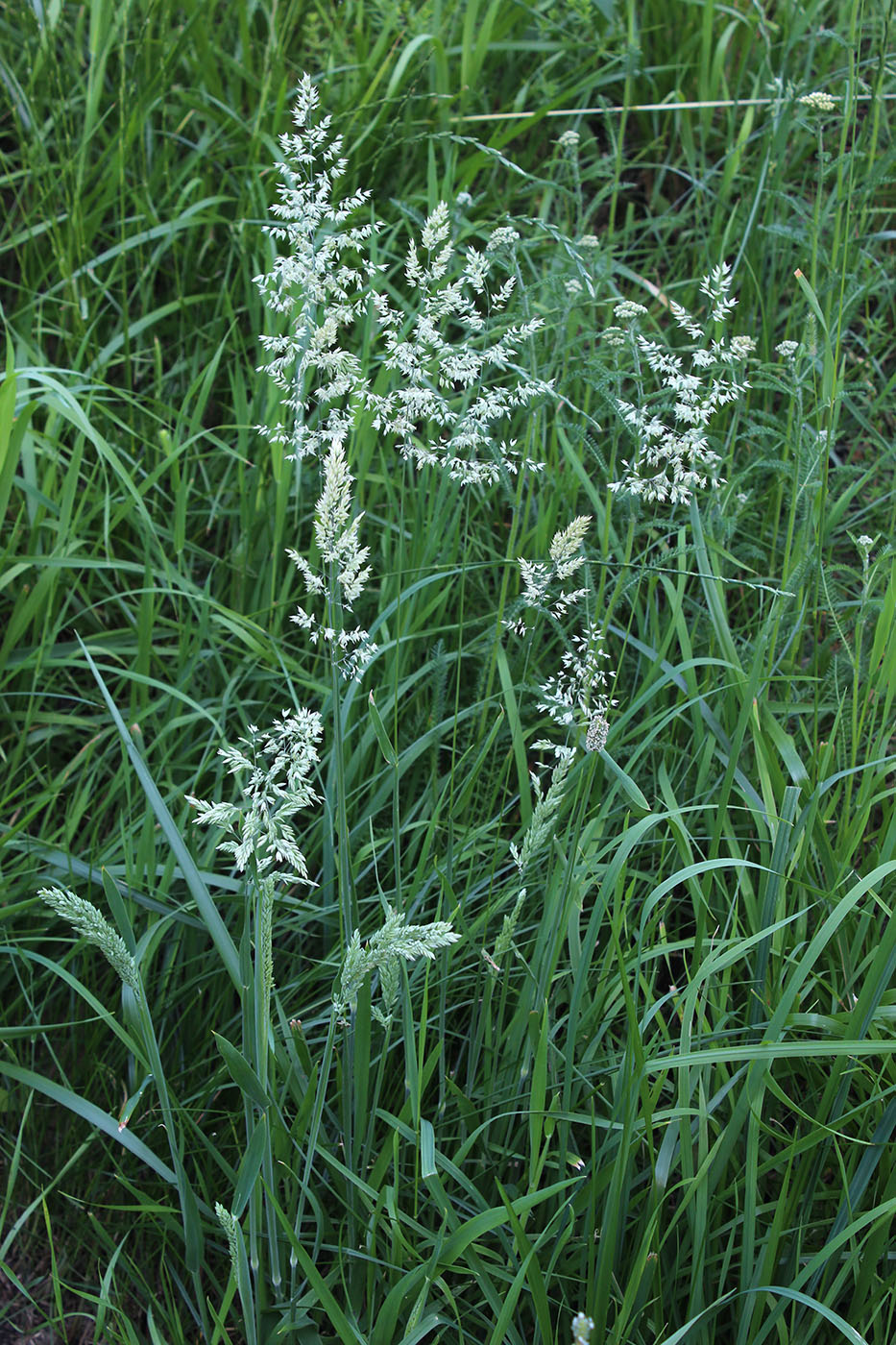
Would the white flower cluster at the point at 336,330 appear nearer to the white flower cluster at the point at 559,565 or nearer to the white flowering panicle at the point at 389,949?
the white flower cluster at the point at 559,565

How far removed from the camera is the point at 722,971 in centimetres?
172

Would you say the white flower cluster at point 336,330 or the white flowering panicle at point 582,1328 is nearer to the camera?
the white flowering panicle at point 582,1328

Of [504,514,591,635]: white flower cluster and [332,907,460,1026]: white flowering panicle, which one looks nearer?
[332,907,460,1026]: white flowering panicle

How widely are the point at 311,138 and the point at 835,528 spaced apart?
4.66ft

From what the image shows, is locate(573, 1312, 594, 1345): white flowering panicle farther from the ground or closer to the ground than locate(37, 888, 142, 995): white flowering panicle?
closer to the ground

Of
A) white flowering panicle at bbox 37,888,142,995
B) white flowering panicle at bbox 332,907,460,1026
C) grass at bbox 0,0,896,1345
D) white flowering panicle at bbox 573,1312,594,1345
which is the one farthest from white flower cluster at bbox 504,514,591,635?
white flowering panicle at bbox 573,1312,594,1345

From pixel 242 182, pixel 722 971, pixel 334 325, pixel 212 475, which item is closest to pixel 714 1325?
pixel 722 971

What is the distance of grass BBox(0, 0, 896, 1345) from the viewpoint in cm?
146

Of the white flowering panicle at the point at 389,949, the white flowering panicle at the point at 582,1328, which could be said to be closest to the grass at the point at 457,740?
the white flowering panicle at the point at 389,949

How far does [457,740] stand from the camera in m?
2.06

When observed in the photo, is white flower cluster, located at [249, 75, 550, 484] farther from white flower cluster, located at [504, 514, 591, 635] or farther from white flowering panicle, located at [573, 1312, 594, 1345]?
white flowering panicle, located at [573, 1312, 594, 1345]

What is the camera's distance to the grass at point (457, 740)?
4.81 ft

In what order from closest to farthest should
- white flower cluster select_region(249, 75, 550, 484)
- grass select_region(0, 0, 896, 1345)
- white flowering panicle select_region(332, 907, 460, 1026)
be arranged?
white flowering panicle select_region(332, 907, 460, 1026) < white flower cluster select_region(249, 75, 550, 484) < grass select_region(0, 0, 896, 1345)

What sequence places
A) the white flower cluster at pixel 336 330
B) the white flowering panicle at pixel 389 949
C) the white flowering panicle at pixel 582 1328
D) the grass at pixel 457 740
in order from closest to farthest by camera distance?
1. the white flowering panicle at pixel 582 1328
2. the white flowering panicle at pixel 389 949
3. the white flower cluster at pixel 336 330
4. the grass at pixel 457 740
